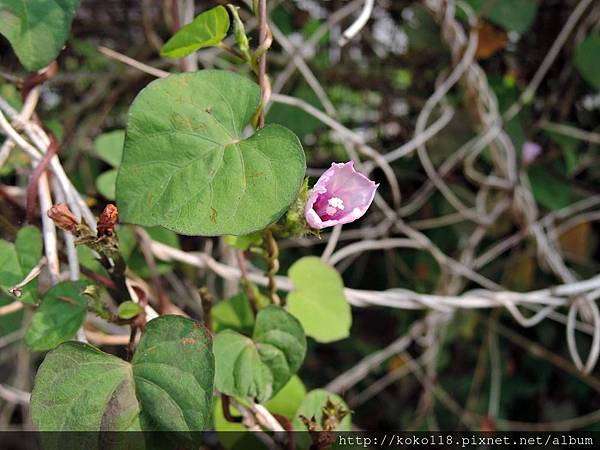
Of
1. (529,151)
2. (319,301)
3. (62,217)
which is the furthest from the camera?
(529,151)

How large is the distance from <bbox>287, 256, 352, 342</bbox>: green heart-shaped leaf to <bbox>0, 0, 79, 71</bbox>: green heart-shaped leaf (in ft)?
1.04

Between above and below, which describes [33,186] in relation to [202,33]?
below

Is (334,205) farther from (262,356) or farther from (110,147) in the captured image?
(110,147)

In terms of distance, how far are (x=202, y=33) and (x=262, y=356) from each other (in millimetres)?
279

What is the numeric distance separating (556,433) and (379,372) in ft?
1.11

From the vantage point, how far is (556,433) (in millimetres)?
1080

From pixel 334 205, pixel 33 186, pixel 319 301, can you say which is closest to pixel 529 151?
pixel 319 301

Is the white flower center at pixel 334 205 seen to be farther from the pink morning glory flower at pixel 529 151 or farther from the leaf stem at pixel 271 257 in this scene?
the pink morning glory flower at pixel 529 151

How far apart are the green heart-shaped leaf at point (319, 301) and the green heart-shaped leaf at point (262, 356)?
75 millimetres

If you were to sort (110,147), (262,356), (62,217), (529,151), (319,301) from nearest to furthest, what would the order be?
(62,217) → (262,356) → (319,301) → (110,147) → (529,151)

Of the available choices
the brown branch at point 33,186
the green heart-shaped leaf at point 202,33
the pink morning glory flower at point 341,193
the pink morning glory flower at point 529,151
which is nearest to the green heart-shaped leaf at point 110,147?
the brown branch at point 33,186

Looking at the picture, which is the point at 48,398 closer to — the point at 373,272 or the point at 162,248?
the point at 162,248

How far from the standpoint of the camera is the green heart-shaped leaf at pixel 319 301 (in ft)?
1.99

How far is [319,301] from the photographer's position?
2.04 ft
